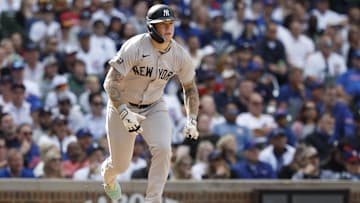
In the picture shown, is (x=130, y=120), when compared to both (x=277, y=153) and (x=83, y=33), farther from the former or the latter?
(x=83, y=33)

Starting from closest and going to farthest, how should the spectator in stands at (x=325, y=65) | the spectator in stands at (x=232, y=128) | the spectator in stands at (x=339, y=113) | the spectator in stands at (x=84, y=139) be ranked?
the spectator in stands at (x=84, y=139) → the spectator in stands at (x=232, y=128) → the spectator in stands at (x=339, y=113) → the spectator in stands at (x=325, y=65)

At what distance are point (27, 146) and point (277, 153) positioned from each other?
3.33m

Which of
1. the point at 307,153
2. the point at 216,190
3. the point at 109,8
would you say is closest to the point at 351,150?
the point at 307,153

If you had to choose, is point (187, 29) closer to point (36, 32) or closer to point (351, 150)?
point (36, 32)

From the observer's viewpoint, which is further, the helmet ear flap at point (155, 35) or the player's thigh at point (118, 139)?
the player's thigh at point (118, 139)

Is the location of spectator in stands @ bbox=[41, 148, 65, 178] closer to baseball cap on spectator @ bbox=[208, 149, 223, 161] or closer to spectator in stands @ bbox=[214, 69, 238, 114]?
baseball cap on spectator @ bbox=[208, 149, 223, 161]

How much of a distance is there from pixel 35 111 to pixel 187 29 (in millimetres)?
3584

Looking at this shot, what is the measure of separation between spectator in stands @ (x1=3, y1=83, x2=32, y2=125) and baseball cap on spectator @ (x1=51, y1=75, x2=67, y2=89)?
58 centimetres

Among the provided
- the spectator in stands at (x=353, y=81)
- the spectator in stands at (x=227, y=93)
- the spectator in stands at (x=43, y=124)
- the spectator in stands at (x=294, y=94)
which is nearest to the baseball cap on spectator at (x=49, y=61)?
the spectator in stands at (x=43, y=124)

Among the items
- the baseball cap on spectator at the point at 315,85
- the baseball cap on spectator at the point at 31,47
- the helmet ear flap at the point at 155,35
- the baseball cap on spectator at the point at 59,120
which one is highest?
the helmet ear flap at the point at 155,35

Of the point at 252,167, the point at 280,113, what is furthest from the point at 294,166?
the point at 280,113

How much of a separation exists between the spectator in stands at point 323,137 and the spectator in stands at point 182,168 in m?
2.26

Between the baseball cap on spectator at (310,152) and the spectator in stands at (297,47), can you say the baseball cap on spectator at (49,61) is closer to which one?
the baseball cap on spectator at (310,152)

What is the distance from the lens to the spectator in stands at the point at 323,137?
52.5 feet
